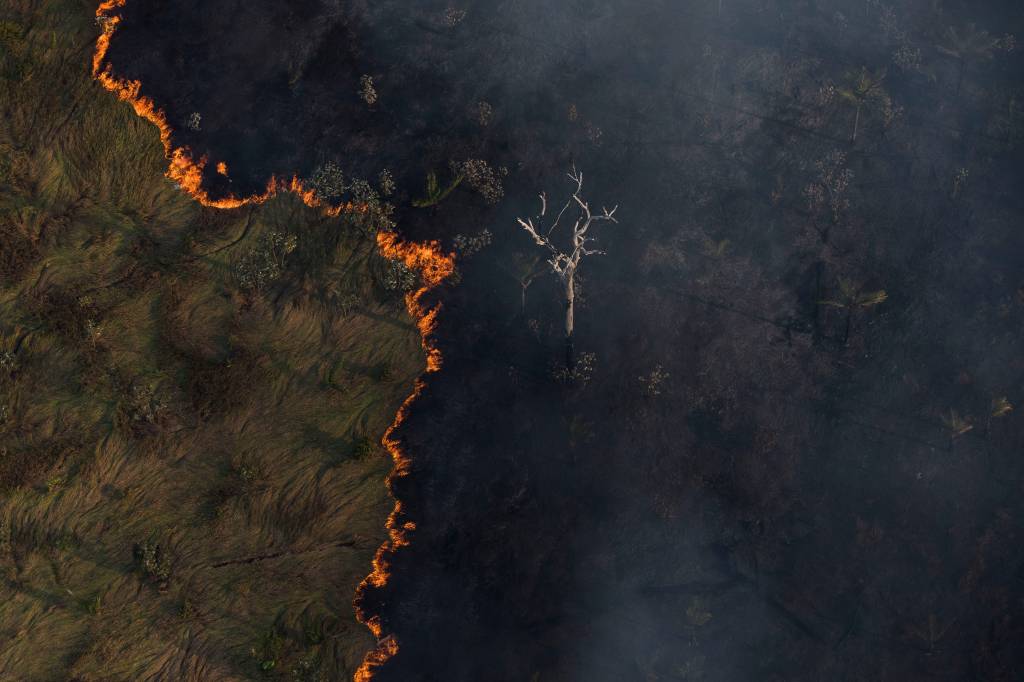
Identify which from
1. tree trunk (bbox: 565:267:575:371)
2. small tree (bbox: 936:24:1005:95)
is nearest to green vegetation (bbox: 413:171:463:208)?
tree trunk (bbox: 565:267:575:371)

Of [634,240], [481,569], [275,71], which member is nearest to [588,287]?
[634,240]

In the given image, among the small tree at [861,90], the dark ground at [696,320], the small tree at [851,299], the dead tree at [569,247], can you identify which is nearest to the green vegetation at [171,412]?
the dark ground at [696,320]

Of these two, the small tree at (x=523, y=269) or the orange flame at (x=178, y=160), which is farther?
the orange flame at (x=178, y=160)

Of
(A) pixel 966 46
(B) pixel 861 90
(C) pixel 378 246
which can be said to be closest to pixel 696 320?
(B) pixel 861 90

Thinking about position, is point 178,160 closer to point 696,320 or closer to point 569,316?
point 569,316

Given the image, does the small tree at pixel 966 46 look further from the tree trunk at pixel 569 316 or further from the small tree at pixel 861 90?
the tree trunk at pixel 569 316

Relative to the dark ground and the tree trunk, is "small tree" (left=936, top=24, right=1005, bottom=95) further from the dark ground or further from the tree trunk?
the tree trunk

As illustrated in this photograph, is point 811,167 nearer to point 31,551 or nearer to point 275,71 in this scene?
point 275,71
